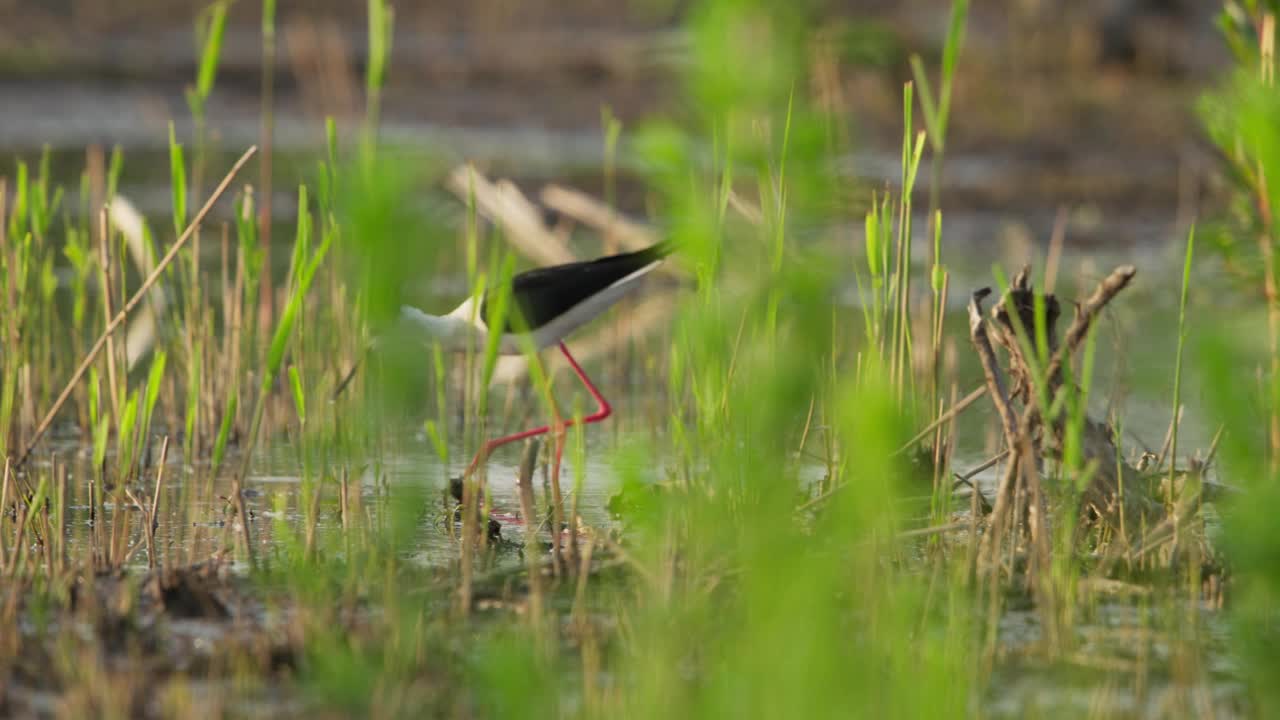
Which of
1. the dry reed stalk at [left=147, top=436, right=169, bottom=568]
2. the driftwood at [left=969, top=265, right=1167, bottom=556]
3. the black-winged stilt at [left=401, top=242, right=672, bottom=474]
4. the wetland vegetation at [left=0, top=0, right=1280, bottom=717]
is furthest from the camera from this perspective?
the black-winged stilt at [left=401, top=242, right=672, bottom=474]

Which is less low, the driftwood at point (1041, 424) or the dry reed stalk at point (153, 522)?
the driftwood at point (1041, 424)

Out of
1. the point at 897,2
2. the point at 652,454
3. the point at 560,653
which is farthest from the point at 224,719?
the point at 897,2

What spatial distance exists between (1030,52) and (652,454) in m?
12.6

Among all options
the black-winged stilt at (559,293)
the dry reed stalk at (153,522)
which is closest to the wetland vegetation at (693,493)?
the dry reed stalk at (153,522)

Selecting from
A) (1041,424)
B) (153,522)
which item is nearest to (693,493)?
(1041,424)

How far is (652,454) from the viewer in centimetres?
566

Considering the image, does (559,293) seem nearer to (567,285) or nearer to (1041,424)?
(567,285)

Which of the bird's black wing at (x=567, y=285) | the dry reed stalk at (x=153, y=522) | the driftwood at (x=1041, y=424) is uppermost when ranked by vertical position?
the bird's black wing at (x=567, y=285)

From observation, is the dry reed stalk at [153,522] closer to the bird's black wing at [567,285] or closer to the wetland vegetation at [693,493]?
the wetland vegetation at [693,493]

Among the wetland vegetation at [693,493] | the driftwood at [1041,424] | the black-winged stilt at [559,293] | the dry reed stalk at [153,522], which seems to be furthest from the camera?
the black-winged stilt at [559,293]

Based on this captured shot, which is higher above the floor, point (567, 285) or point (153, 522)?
point (567, 285)

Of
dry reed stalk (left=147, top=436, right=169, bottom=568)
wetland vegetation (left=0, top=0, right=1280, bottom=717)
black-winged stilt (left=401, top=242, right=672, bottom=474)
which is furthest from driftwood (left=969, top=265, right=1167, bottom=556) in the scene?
dry reed stalk (left=147, top=436, right=169, bottom=568)

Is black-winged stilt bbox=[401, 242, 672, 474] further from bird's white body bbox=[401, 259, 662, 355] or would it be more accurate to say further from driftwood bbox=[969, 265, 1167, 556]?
driftwood bbox=[969, 265, 1167, 556]

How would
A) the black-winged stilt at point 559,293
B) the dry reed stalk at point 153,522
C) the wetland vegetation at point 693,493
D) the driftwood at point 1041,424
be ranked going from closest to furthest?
the wetland vegetation at point 693,493, the driftwood at point 1041,424, the dry reed stalk at point 153,522, the black-winged stilt at point 559,293
